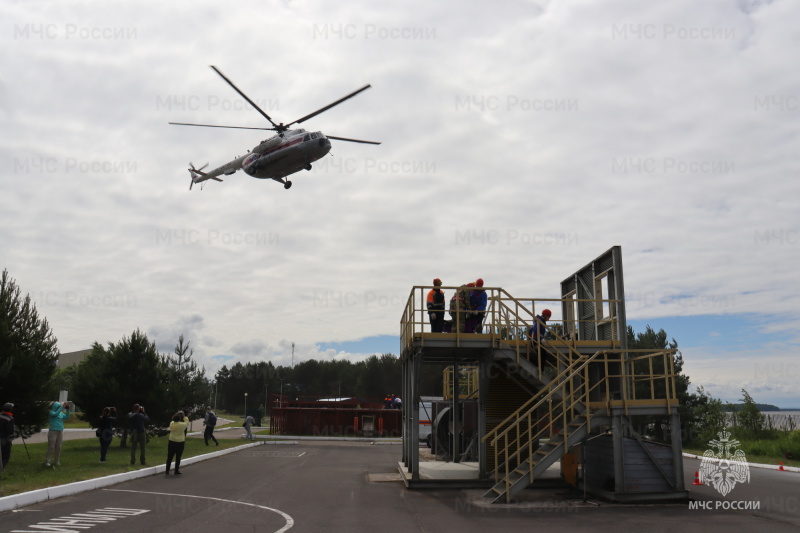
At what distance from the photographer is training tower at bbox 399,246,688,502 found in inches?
534

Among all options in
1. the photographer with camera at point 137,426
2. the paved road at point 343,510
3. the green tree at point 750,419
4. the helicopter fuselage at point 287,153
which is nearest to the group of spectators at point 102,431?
the photographer with camera at point 137,426

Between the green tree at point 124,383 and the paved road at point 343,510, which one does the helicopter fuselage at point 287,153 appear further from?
the paved road at point 343,510

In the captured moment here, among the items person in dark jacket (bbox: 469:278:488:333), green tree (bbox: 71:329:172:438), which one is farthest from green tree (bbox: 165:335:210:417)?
person in dark jacket (bbox: 469:278:488:333)

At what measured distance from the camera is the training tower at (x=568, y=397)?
534 inches

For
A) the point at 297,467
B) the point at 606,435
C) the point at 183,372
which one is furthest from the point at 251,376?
the point at 606,435

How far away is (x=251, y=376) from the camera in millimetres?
112812

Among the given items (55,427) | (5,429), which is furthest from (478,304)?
(55,427)

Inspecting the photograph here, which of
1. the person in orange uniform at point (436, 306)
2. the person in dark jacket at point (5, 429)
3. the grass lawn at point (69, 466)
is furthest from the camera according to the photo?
the person in orange uniform at point (436, 306)

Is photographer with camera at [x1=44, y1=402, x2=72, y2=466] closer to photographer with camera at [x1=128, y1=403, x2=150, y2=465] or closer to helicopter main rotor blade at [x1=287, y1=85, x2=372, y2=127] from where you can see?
photographer with camera at [x1=128, y1=403, x2=150, y2=465]

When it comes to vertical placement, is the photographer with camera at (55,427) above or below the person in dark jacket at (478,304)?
below

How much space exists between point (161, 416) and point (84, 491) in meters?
13.1

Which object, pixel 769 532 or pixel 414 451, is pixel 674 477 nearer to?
pixel 769 532

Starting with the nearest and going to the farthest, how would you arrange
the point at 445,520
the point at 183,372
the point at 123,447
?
the point at 445,520 < the point at 123,447 < the point at 183,372

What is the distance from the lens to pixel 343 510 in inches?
467
